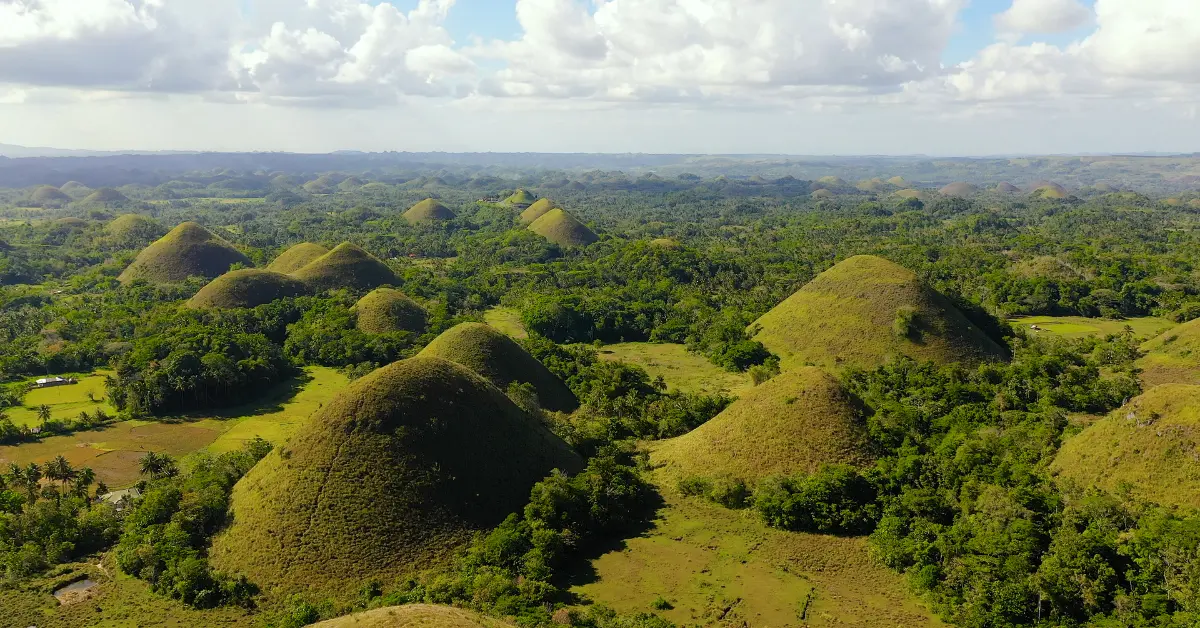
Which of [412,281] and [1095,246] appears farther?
[1095,246]

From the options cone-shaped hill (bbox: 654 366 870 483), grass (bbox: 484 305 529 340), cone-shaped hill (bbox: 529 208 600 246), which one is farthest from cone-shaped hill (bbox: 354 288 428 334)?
cone-shaped hill (bbox: 529 208 600 246)

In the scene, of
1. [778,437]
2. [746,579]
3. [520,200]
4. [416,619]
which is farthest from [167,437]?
[520,200]

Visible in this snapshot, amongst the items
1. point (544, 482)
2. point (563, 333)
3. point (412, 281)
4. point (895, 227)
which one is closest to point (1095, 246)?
point (895, 227)

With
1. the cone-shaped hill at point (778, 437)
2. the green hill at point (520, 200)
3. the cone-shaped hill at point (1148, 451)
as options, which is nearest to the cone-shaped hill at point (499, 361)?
the cone-shaped hill at point (778, 437)

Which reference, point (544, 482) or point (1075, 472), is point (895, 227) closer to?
point (1075, 472)

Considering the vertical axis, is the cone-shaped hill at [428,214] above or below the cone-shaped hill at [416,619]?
above

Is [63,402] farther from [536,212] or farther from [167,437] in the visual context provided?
[536,212]

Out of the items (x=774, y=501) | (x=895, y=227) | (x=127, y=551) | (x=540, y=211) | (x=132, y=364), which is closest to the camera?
(x=127, y=551)

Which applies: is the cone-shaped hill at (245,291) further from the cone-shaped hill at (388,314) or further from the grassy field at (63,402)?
the grassy field at (63,402)
